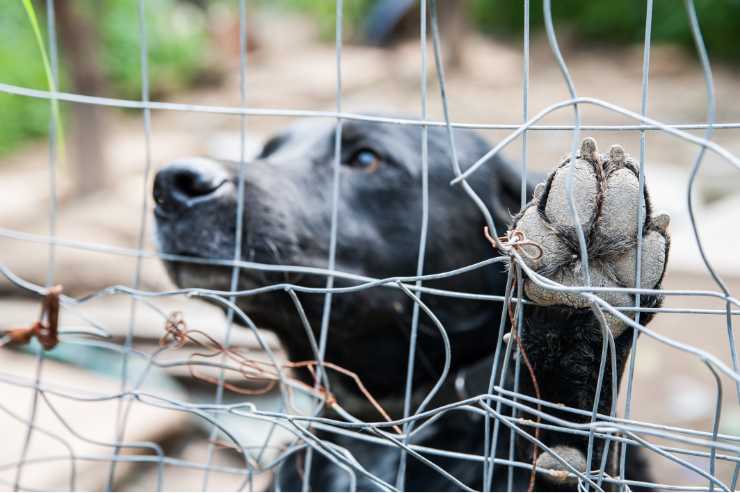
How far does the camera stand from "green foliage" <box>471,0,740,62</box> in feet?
37.0

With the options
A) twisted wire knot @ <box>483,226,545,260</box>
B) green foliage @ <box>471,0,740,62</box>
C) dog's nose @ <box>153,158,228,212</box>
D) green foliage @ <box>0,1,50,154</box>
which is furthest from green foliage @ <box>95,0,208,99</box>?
twisted wire knot @ <box>483,226,545,260</box>

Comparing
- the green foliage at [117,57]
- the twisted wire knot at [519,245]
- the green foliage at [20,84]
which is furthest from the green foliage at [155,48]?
the twisted wire knot at [519,245]

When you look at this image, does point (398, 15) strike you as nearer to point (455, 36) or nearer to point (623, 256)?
point (455, 36)

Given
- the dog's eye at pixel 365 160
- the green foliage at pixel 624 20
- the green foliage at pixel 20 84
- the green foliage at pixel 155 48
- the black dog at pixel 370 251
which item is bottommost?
the black dog at pixel 370 251

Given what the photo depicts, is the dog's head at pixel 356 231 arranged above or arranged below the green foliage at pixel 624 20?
below

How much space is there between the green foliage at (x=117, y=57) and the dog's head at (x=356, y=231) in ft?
18.2

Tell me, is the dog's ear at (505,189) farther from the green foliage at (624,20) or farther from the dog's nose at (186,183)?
the green foliage at (624,20)

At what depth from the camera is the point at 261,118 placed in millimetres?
10133

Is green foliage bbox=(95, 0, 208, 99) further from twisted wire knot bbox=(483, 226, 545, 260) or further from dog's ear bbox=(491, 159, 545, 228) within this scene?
twisted wire knot bbox=(483, 226, 545, 260)

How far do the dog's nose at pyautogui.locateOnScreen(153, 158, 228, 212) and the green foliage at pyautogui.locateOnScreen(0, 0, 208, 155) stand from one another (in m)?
5.64

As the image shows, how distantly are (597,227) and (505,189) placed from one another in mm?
1206

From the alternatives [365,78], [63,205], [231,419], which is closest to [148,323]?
[231,419]

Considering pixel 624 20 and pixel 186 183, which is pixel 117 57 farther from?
pixel 186 183

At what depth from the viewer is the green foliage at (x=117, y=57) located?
354 inches
